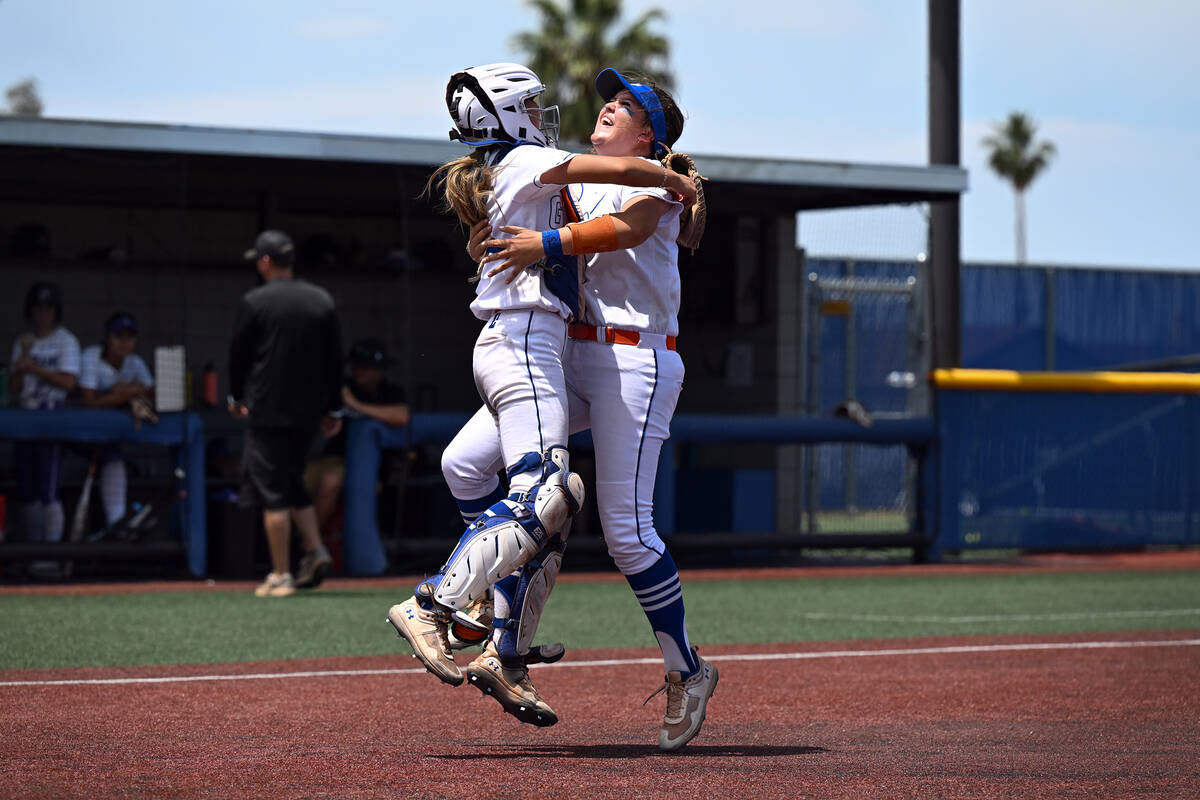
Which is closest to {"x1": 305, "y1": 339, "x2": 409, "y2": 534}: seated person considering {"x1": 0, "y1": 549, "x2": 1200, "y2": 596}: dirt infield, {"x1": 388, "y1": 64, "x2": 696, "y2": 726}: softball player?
{"x1": 0, "y1": 549, "x2": 1200, "y2": 596}: dirt infield

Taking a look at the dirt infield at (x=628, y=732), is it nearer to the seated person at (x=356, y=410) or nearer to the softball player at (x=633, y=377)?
the softball player at (x=633, y=377)

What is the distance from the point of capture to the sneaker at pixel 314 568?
10.5 m

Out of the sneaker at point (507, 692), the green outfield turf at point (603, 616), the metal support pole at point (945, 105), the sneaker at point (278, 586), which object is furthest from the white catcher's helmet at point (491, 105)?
the metal support pole at point (945, 105)

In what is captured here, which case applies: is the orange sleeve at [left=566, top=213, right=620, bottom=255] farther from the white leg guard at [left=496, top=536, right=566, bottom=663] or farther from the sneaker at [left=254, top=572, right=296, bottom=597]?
the sneaker at [left=254, top=572, right=296, bottom=597]

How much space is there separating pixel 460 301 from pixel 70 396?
18.0 ft

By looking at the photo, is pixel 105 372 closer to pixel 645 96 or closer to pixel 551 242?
pixel 645 96

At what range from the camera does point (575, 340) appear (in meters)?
5.15

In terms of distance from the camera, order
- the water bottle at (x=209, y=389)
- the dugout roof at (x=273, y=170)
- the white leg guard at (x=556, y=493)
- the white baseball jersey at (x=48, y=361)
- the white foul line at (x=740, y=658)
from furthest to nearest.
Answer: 1. the water bottle at (x=209, y=389)
2. the white baseball jersey at (x=48, y=361)
3. the dugout roof at (x=273, y=170)
4. the white foul line at (x=740, y=658)
5. the white leg guard at (x=556, y=493)

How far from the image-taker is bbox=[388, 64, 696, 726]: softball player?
4750 mm

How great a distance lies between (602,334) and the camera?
16.8 feet

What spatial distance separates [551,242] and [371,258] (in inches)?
496

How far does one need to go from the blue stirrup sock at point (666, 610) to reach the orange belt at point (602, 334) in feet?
2.13

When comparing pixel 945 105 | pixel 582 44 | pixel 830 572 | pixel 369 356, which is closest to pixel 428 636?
pixel 369 356

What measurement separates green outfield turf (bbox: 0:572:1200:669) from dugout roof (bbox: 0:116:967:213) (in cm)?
314
